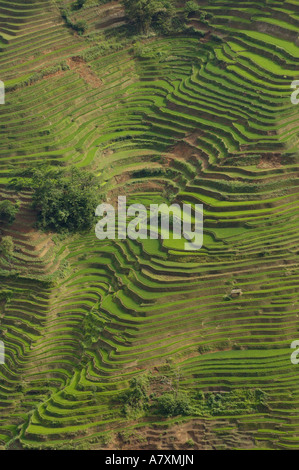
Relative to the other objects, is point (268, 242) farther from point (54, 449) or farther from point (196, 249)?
point (54, 449)

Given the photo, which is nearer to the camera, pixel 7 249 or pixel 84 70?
pixel 7 249

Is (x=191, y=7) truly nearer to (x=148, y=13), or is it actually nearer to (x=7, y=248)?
(x=148, y=13)

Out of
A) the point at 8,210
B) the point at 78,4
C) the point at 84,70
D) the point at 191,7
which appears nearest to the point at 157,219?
the point at 8,210

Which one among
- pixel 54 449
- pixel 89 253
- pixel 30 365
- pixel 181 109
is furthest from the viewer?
pixel 181 109

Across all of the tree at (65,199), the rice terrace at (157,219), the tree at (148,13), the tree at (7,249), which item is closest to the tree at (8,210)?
the rice terrace at (157,219)

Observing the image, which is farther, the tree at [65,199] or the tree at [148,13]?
the tree at [148,13]

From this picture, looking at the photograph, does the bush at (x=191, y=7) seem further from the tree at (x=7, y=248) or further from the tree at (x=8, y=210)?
the tree at (x=7, y=248)

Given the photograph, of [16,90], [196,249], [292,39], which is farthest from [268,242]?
[16,90]
